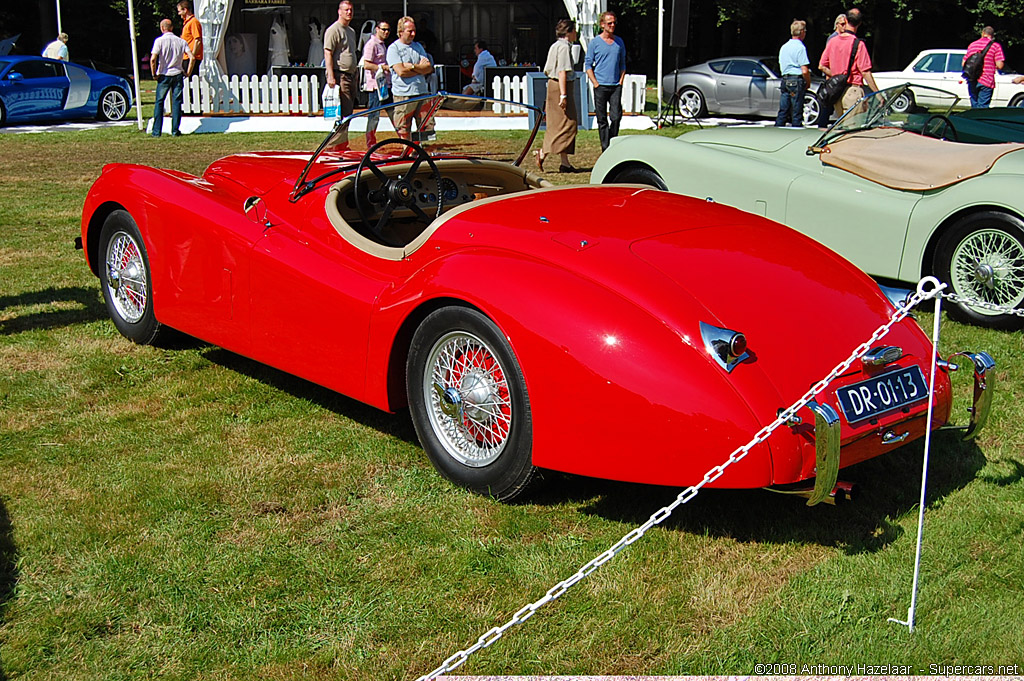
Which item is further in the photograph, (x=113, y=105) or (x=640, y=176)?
(x=113, y=105)

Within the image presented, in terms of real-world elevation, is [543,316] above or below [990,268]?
above

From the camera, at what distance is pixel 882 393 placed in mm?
3582

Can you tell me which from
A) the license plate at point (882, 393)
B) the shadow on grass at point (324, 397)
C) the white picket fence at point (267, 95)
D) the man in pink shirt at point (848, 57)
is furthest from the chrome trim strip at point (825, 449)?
the white picket fence at point (267, 95)

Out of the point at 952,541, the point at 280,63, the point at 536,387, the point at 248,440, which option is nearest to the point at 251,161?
the point at 248,440

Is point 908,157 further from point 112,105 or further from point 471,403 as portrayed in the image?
point 112,105

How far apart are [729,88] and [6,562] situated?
1942cm

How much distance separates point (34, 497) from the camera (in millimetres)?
3936

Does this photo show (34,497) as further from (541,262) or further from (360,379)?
(541,262)

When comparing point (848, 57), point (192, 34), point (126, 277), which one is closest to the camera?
point (126, 277)

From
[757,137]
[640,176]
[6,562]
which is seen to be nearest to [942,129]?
[757,137]

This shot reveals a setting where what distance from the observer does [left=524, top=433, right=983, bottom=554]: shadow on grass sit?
12.0 ft

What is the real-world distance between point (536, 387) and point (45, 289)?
472cm

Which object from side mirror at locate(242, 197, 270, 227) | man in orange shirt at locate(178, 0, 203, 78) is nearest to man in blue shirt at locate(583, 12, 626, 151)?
man in orange shirt at locate(178, 0, 203, 78)

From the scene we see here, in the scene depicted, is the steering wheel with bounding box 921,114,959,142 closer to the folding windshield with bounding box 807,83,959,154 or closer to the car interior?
the folding windshield with bounding box 807,83,959,154
